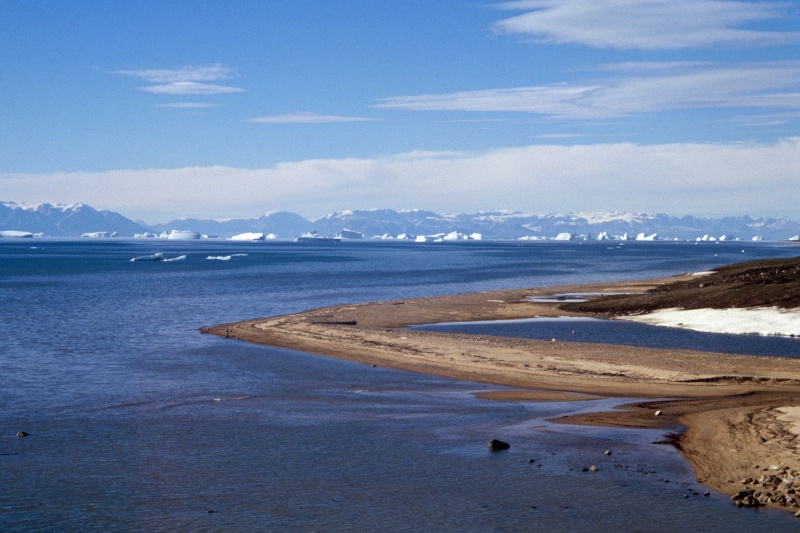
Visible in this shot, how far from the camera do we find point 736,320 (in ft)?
156

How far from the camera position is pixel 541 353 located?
37.9 m

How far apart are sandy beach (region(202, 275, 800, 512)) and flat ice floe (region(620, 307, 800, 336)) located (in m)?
9.66

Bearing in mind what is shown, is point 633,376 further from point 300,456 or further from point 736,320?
point 736,320

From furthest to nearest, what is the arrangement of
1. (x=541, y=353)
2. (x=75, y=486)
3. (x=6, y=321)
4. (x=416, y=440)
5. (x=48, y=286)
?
(x=48, y=286) → (x=6, y=321) → (x=541, y=353) → (x=416, y=440) → (x=75, y=486)

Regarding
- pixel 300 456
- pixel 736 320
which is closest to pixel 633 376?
pixel 300 456

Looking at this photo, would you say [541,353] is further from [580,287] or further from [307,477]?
[580,287]

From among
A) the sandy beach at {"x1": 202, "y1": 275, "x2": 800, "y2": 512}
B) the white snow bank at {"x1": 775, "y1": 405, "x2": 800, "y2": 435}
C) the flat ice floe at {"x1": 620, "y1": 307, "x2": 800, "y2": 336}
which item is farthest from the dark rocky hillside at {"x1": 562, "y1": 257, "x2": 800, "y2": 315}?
the white snow bank at {"x1": 775, "y1": 405, "x2": 800, "y2": 435}

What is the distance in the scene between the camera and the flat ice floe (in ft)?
149

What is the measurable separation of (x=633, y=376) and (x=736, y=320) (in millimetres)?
18928

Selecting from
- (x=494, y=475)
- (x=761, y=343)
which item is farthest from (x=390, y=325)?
(x=494, y=475)

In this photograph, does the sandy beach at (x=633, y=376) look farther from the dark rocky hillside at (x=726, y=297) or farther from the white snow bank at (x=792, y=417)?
the dark rocky hillside at (x=726, y=297)

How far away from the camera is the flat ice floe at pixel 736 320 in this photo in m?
45.4

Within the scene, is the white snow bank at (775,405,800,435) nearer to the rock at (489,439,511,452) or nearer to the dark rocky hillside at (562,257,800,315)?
the rock at (489,439,511,452)

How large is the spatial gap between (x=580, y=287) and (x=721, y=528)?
222ft
